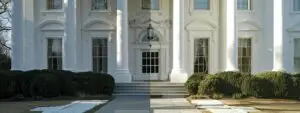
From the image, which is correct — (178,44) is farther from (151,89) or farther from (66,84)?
(66,84)

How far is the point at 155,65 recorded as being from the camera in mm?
35969

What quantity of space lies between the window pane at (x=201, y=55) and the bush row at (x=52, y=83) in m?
7.47

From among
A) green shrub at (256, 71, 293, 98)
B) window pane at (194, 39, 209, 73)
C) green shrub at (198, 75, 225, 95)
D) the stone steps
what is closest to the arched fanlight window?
window pane at (194, 39, 209, 73)

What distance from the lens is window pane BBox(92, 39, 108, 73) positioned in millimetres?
35656

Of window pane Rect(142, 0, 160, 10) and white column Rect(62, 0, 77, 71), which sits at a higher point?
window pane Rect(142, 0, 160, 10)

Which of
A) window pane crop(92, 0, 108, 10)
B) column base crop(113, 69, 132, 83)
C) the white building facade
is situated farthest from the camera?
window pane crop(92, 0, 108, 10)

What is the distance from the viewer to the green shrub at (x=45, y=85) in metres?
28.5

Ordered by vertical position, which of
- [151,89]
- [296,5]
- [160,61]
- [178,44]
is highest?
[296,5]

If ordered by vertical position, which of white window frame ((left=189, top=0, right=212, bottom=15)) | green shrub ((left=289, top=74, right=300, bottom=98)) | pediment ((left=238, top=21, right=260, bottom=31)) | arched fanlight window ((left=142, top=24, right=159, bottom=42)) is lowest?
green shrub ((left=289, top=74, right=300, bottom=98))

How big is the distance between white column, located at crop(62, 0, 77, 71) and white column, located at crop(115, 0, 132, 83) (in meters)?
2.70

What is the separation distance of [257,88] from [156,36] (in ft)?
32.0

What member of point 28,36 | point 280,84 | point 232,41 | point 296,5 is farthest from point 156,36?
point 280,84

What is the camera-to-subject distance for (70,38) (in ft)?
109

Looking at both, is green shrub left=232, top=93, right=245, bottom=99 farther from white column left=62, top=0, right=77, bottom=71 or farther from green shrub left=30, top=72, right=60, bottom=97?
white column left=62, top=0, right=77, bottom=71
